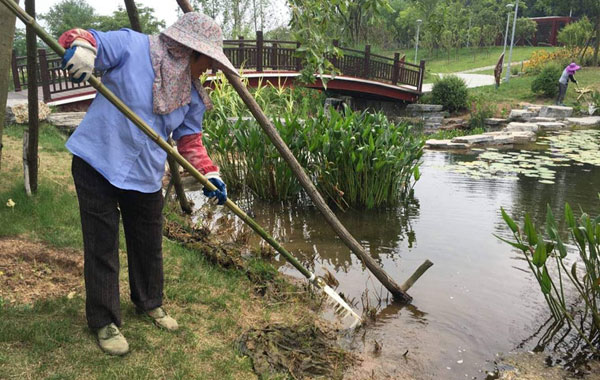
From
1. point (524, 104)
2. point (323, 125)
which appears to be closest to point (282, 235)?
point (323, 125)

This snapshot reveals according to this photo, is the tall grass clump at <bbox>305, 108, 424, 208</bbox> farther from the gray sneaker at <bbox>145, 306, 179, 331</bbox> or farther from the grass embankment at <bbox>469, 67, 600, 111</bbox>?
the grass embankment at <bbox>469, 67, 600, 111</bbox>

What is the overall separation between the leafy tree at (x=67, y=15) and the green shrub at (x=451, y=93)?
2385cm

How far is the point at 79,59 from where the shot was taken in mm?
1803

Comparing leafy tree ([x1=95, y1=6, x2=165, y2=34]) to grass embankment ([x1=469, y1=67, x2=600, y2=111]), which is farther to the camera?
leafy tree ([x1=95, y1=6, x2=165, y2=34])

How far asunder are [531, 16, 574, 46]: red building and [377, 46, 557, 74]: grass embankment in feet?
6.67

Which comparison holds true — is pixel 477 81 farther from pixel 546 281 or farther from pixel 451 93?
pixel 546 281

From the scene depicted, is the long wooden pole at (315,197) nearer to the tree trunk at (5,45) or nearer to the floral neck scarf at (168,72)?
the floral neck scarf at (168,72)

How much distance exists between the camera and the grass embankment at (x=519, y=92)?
1533 centimetres

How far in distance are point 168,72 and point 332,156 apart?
3.15 m

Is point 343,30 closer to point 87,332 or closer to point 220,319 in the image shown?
point 220,319

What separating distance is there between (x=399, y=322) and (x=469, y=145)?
7.80 meters

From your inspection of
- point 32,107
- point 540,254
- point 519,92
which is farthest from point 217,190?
point 519,92

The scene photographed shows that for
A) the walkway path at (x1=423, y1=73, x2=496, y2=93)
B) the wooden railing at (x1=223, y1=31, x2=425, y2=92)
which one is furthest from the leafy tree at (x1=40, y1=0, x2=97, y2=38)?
the walkway path at (x1=423, y1=73, x2=496, y2=93)

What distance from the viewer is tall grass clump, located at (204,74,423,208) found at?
16.6 ft
